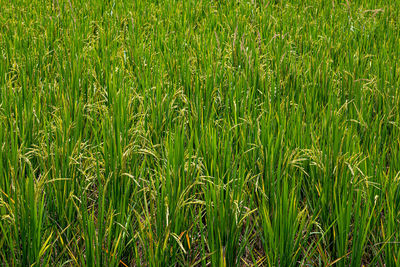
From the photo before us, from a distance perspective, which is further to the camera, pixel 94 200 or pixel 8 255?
pixel 94 200

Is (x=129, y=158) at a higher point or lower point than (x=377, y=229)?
higher

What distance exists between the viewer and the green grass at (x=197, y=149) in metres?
1.35

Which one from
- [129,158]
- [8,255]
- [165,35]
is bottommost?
[8,255]

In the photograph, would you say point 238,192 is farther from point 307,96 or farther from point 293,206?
point 307,96

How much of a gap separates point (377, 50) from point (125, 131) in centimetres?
195

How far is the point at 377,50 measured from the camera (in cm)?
299

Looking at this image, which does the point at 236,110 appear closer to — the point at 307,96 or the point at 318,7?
the point at 307,96

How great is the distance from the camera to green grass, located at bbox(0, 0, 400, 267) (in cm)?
135

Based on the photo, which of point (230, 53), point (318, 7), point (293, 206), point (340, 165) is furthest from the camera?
point (318, 7)

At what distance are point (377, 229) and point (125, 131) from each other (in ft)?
3.16

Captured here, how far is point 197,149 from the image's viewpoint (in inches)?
65.6

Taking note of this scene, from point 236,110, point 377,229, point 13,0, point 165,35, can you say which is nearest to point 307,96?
point 236,110

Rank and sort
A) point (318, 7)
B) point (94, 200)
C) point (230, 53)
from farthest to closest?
1. point (318, 7)
2. point (230, 53)
3. point (94, 200)

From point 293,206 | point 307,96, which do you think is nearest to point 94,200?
point 293,206
